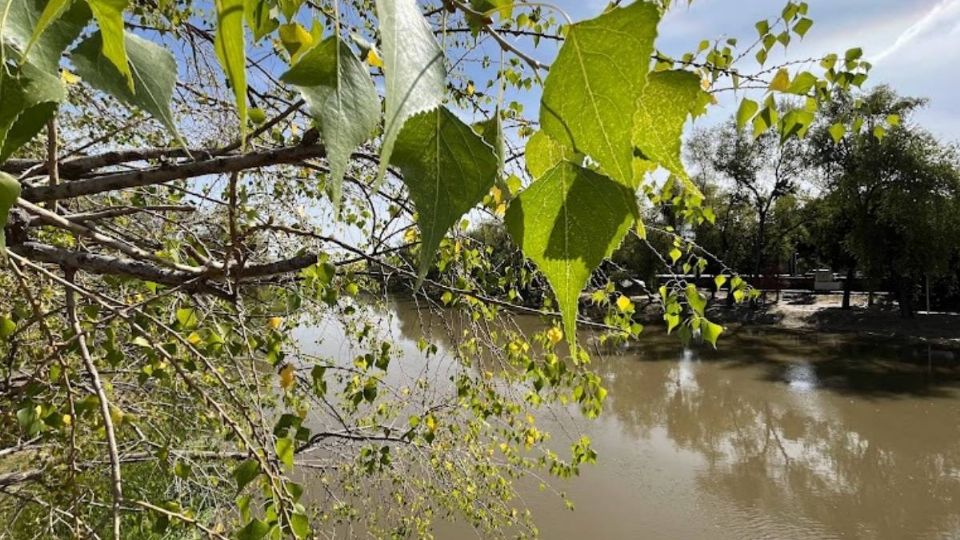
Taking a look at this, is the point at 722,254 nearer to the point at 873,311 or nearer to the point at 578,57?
the point at 873,311

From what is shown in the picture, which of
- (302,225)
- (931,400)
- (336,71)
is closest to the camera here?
(336,71)

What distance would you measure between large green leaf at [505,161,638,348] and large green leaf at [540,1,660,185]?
1.0 inches

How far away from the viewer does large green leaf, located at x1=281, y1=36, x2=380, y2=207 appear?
0.68 ft

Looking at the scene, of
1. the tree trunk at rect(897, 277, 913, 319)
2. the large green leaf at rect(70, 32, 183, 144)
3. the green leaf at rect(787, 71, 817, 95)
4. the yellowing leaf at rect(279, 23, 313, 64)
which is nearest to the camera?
the large green leaf at rect(70, 32, 183, 144)

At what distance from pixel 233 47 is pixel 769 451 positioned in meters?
11.0

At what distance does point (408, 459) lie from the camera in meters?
3.84

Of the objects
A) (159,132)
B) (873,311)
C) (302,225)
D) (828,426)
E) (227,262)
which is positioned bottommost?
(828,426)

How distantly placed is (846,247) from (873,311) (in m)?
2.10

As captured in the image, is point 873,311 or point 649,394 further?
point 873,311

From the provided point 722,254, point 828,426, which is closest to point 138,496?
point 828,426

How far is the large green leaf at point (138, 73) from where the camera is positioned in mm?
284

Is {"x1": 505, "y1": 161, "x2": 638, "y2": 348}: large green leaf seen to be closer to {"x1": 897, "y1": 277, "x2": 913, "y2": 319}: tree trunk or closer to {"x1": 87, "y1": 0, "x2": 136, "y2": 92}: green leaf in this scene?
{"x1": 87, "y1": 0, "x2": 136, "y2": 92}: green leaf

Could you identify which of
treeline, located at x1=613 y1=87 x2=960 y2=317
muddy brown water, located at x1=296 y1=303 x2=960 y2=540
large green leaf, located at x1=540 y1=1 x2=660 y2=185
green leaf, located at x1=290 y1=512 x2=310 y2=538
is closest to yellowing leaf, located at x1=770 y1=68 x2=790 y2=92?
large green leaf, located at x1=540 y1=1 x2=660 y2=185

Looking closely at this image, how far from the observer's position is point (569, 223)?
0.27 meters
